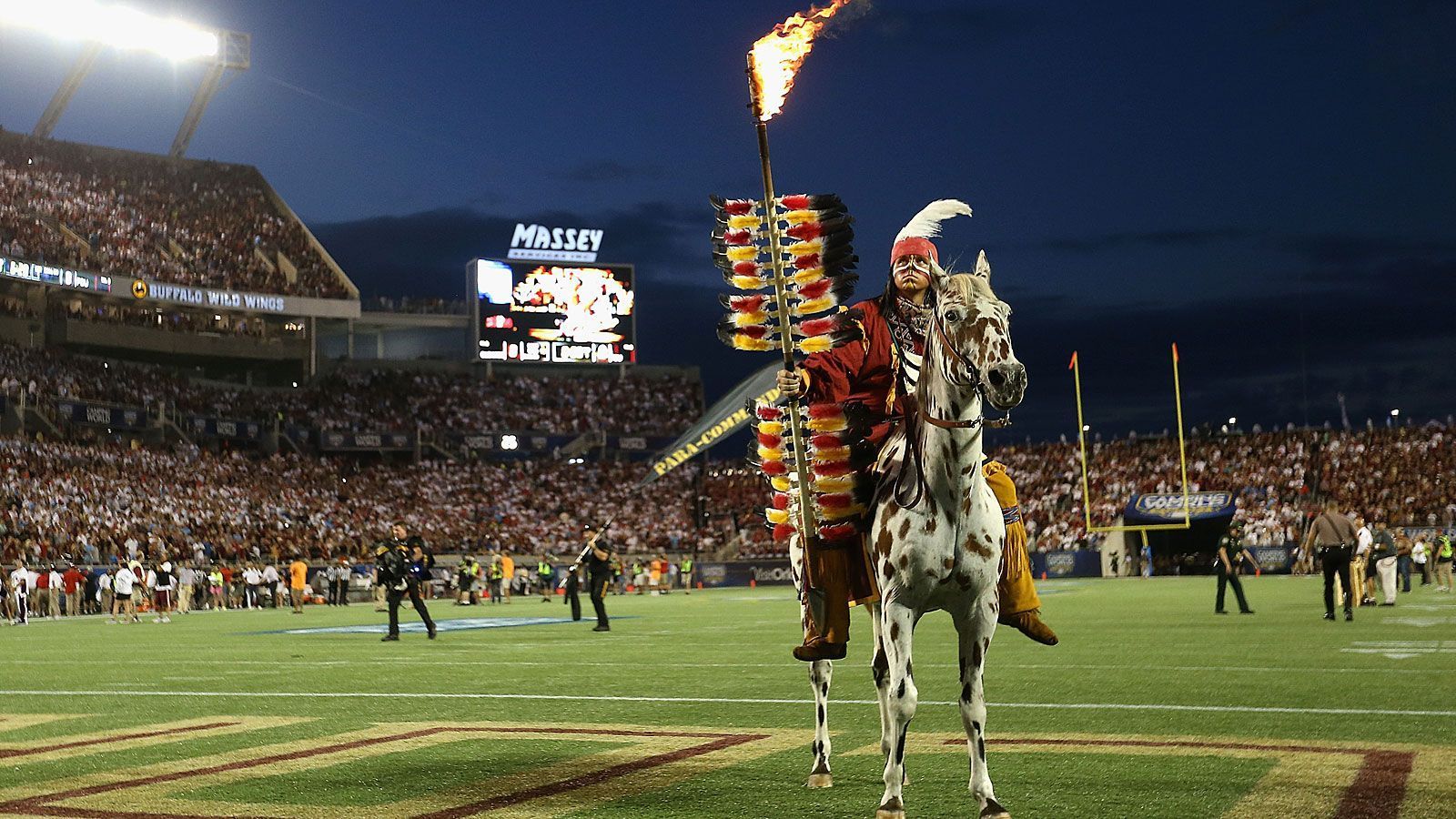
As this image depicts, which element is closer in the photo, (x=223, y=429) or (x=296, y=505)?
(x=296, y=505)

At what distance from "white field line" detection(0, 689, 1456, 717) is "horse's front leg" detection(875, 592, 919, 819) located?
4618 mm

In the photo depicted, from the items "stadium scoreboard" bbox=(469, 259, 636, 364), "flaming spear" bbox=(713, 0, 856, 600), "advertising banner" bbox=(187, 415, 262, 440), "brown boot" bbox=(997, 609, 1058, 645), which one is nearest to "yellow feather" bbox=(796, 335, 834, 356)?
"flaming spear" bbox=(713, 0, 856, 600)

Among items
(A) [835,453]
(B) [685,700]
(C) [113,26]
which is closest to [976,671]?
(A) [835,453]

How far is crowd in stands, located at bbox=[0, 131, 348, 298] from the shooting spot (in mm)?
53594

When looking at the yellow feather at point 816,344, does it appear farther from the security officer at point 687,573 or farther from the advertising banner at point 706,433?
the advertising banner at point 706,433

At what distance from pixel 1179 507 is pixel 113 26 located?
149ft

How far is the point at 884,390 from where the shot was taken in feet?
22.7

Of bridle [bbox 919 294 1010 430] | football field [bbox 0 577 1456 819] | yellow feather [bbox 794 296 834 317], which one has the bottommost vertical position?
football field [bbox 0 577 1456 819]

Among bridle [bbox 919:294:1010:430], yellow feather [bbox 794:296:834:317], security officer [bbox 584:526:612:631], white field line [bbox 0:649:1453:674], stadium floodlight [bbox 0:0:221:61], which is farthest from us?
stadium floodlight [bbox 0:0:221:61]

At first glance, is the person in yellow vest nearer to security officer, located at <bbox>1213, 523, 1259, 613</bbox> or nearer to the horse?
the horse

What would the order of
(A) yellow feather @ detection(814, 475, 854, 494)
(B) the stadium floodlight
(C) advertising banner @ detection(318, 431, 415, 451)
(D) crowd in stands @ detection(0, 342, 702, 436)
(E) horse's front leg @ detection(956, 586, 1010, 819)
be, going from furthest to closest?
(C) advertising banner @ detection(318, 431, 415, 451), (D) crowd in stands @ detection(0, 342, 702, 436), (B) the stadium floodlight, (A) yellow feather @ detection(814, 475, 854, 494), (E) horse's front leg @ detection(956, 586, 1010, 819)

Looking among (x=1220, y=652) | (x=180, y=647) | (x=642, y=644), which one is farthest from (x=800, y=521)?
(x=180, y=647)

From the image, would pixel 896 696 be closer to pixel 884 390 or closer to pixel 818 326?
pixel 884 390

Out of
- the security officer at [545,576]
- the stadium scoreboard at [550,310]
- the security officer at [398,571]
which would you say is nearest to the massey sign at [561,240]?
the stadium scoreboard at [550,310]
